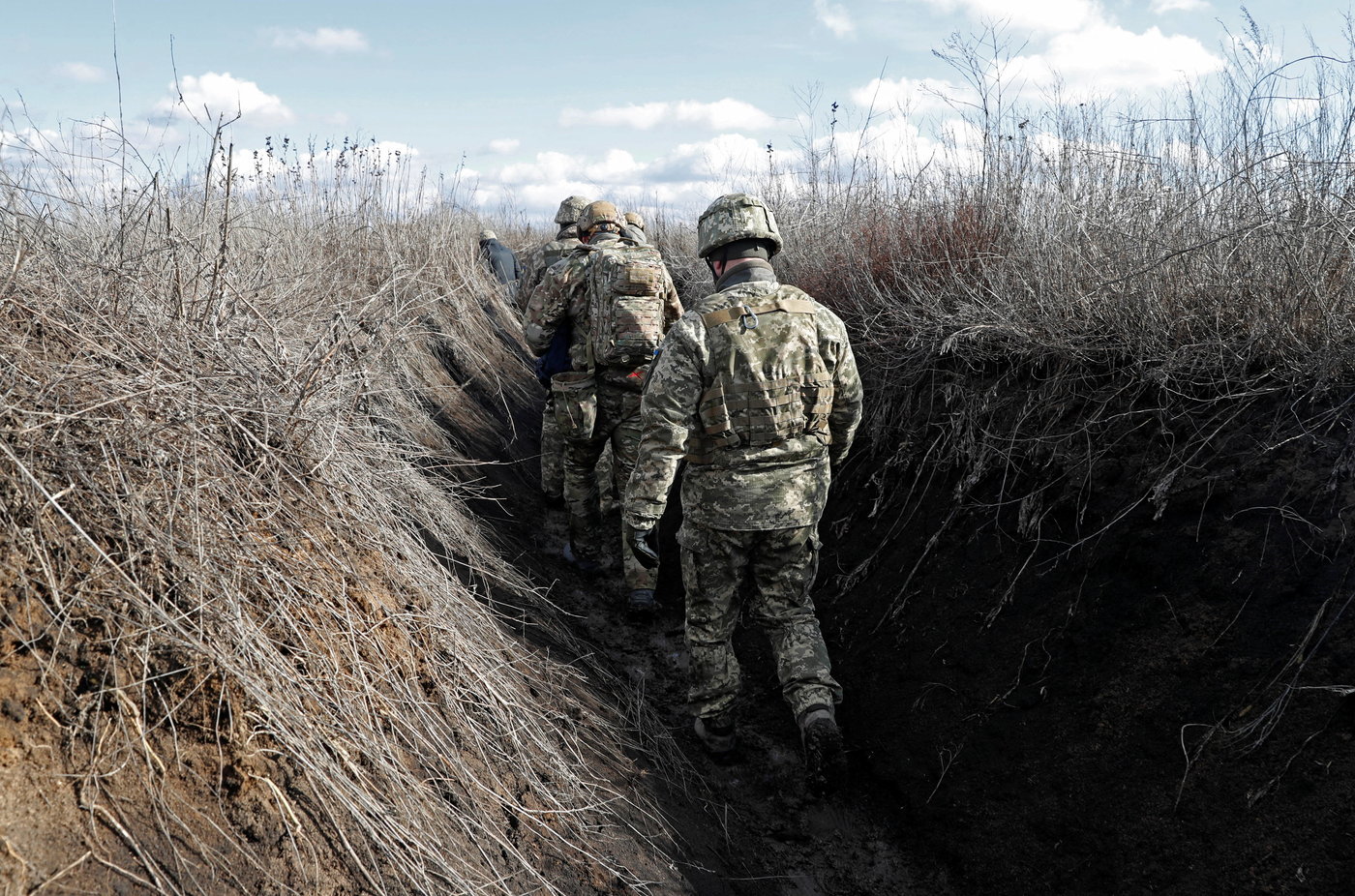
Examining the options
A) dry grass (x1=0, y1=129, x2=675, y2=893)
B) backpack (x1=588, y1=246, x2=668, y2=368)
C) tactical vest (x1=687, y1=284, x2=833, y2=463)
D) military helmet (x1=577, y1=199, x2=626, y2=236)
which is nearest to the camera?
dry grass (x1=0, y1=129, x2=675, y2=893)

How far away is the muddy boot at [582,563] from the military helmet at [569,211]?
12.2ft

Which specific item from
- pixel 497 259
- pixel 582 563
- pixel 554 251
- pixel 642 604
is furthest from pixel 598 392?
pixel 497 259

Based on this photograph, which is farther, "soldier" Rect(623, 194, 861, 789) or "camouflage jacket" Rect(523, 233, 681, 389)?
"camouflage jacket" Rect(523, 233, 681, 389)

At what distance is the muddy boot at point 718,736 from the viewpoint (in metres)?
3.46

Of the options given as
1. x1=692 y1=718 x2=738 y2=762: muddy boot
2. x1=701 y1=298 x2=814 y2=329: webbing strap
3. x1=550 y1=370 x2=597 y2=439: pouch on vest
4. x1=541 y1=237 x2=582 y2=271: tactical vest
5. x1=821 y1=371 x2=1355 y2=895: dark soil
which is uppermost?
x1=541 y1=237 x2=582 y2=271: tactical vest

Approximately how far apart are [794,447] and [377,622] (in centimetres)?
173

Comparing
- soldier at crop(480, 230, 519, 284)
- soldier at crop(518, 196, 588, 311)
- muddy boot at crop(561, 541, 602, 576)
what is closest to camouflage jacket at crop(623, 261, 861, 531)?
muddy boot at crop(561, 541, 602, 576)

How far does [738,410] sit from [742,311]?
40 cm

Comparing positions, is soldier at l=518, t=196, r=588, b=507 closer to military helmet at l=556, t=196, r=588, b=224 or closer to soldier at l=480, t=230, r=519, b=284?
military helmet at l=556, t=196, r=588, b=224

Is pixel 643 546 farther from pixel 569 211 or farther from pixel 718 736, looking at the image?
pixel 569 211

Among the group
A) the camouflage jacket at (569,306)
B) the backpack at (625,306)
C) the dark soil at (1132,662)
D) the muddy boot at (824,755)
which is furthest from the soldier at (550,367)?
the muddy boot at (824,755)

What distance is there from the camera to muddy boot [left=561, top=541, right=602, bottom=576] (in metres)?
5.28

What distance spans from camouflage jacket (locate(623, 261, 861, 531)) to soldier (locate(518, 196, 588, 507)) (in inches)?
83.0

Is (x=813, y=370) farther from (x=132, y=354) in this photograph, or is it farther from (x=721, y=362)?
(x=132, y=354)
